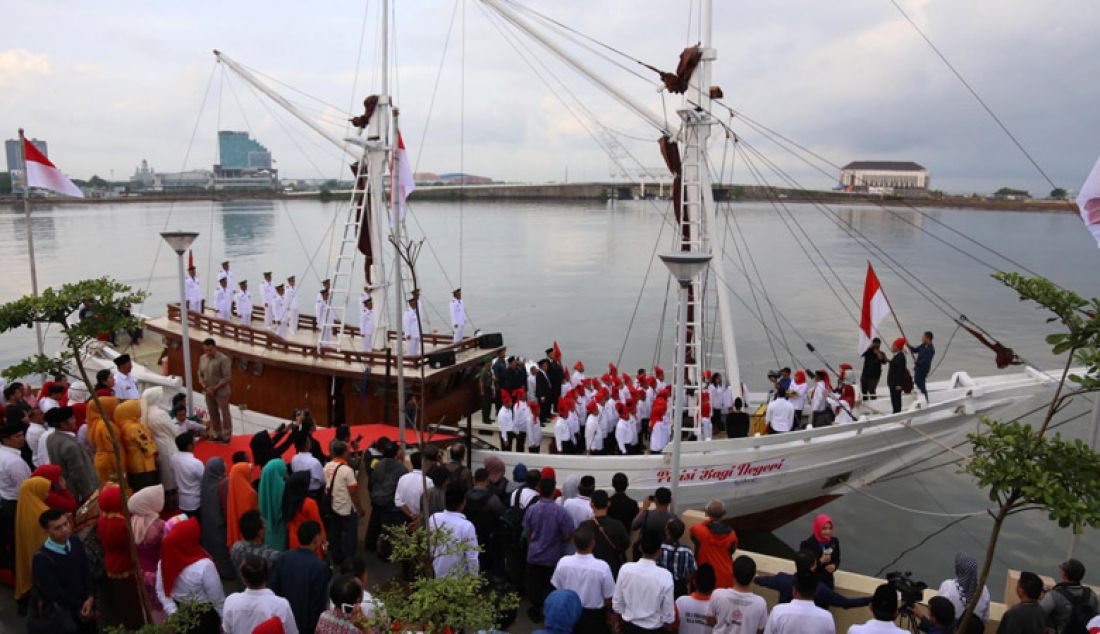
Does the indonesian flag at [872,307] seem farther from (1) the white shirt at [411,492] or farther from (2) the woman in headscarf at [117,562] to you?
(2) the woman in headscarf at [117,562]

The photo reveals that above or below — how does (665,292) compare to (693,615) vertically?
below

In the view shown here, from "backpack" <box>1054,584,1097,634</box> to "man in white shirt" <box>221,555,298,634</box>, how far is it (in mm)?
4992

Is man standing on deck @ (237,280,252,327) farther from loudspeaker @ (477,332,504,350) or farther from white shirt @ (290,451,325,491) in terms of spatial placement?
white shirt @ (290,451,325,491)

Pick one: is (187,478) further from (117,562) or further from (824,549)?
(824,549)

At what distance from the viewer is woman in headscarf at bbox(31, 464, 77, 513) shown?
5.74 meters

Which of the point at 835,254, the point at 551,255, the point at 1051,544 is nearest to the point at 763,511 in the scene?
the point at 1051,544

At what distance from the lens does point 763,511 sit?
38.5ft

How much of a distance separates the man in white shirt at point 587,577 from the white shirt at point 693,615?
0.50 meters

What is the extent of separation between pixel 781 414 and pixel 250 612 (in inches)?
360

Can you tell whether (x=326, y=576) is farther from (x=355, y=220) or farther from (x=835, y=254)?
(x=835, y=254)

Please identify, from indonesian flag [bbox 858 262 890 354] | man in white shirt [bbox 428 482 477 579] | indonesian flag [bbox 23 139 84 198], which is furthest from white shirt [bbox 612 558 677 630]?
indonesian flag [bbox 23 139 84 198]

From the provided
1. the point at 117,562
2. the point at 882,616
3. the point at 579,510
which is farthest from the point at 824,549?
the point at 117,562

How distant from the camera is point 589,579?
16.6ft

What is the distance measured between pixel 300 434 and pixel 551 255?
55796 millimetres
